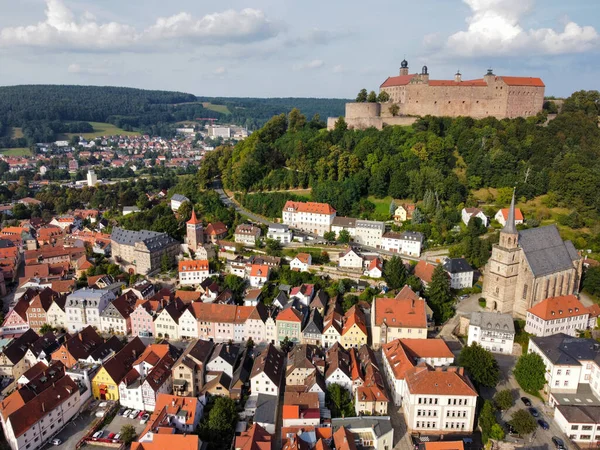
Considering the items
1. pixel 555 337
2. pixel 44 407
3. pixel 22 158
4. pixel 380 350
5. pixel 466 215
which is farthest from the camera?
pixel 22 158

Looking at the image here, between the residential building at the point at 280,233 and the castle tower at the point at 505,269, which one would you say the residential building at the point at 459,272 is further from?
the residential building at the point at 280,233

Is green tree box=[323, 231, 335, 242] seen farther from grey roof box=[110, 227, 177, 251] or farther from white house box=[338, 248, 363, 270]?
grey roof box=[110, 227, 177, 251]

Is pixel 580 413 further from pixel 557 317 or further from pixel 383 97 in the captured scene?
pixel 383 97

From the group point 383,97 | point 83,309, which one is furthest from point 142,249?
point 383,97

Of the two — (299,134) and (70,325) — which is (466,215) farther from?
(70,325)

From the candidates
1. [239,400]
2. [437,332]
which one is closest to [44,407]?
[239,400]

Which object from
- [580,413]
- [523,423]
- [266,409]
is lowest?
[266,409]
